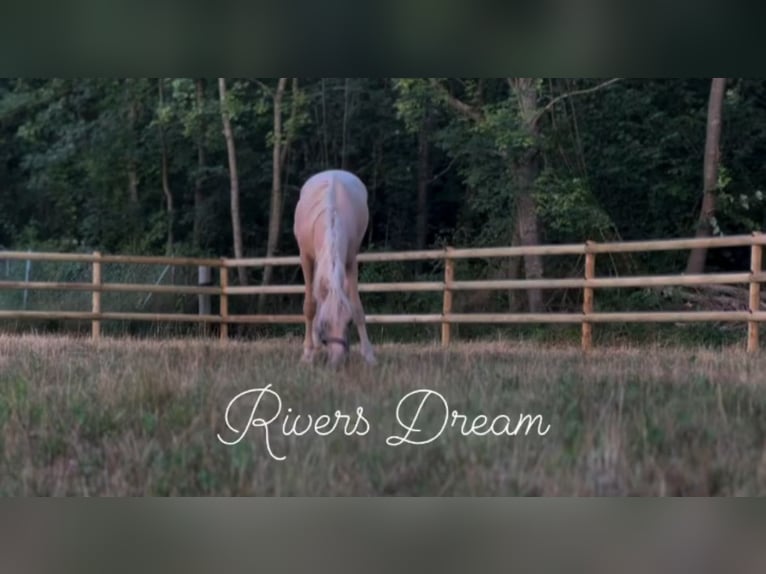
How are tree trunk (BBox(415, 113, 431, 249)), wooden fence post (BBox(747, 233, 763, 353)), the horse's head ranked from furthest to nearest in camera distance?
tree trunk (BBox(415, 113, 431, 249))
wooden fence post (BBox(747, 233, 763, 353))
the horse's head

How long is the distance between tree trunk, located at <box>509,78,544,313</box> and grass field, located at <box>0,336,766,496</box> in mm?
4038

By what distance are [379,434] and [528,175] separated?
5685 mm

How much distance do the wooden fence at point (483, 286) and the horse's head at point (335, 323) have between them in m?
2.23

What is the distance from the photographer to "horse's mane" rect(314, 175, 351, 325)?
350 centimetres

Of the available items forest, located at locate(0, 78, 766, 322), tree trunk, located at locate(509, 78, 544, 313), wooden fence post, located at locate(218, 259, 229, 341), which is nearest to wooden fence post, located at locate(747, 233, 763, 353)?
forest, located at locate(0, 78, 766, 322)

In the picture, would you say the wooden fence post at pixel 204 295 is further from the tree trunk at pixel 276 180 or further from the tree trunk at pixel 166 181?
the tree trunk at pixel 166 181

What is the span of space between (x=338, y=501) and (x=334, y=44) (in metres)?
1.39

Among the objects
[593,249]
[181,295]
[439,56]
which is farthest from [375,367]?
[181,295]

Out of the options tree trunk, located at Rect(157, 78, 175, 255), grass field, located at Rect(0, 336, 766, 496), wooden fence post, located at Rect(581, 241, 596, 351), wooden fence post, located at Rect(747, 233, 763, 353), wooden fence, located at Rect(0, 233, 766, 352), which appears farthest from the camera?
tree trunk, located at Rect(157, 78, 175, 255)

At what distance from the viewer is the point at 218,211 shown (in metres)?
9.23

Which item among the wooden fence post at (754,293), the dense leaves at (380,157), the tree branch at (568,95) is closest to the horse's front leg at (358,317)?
the wooden fence post at (754,293)

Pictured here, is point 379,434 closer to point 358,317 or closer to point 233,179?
point 358,317

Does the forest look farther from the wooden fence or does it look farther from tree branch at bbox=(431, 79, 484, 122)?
the wooden fence

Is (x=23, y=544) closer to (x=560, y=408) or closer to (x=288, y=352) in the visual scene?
(x=560, y=408)
